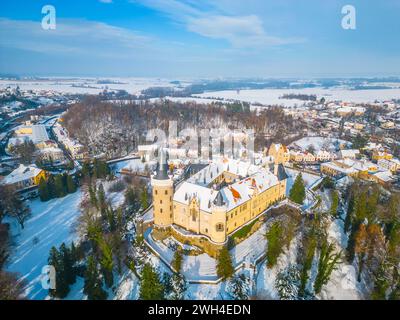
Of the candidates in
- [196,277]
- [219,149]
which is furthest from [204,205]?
[219,149]

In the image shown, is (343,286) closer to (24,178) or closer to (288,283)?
(288,283)

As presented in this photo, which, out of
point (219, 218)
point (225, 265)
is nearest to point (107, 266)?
point (225, 265)

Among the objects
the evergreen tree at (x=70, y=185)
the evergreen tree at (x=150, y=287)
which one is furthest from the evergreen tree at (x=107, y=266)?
the evergreen tree at (x=70, y=185)

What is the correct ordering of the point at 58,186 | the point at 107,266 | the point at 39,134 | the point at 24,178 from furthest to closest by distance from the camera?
the point at 39,134, the point at 24,178, the point at 58,186, the point at 107,266

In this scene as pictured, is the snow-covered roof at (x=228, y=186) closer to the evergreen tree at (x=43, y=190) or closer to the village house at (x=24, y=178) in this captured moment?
the evergreen tree at (x=43, y=190)

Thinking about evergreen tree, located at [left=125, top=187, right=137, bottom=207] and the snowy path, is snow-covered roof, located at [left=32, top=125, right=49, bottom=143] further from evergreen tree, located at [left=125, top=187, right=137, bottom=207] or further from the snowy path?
evergreen tree, located at [left=125, top=187, right=137, bottom=207]

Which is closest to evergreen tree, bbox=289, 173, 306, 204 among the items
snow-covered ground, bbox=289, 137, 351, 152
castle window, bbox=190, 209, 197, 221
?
castle window, bbox=190, 209, 197, 221

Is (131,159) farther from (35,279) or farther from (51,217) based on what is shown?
(35,279)
